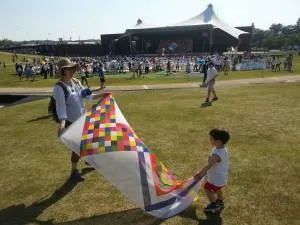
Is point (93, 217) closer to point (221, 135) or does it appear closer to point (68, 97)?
point (68, 97)

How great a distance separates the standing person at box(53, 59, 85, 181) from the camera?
652 cm

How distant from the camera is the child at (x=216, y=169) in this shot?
214 inches

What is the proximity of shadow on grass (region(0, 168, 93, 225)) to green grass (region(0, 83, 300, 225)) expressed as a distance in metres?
0.02

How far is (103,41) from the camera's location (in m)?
88.2

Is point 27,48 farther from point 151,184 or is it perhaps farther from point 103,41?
point 151,184

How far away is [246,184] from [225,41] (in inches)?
2870

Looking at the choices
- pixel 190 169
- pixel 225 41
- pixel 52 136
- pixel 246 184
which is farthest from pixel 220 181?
pixel 225 41

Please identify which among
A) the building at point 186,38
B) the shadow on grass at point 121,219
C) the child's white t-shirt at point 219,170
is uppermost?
the building at point 186,38

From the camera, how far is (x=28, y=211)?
20.3 ft

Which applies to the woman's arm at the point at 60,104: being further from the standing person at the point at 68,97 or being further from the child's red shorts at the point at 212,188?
the child's red shorts at the point at 212,188

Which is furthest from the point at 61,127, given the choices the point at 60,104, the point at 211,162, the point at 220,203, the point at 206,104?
the point at 206,104

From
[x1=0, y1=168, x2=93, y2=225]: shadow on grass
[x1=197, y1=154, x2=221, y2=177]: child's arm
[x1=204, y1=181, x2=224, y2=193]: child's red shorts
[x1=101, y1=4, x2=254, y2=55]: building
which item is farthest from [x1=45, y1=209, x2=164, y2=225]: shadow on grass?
[x1=101, y1=4, x2=254, y2=55]: building

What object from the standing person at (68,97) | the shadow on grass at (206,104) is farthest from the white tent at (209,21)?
the standing person at (68,97)

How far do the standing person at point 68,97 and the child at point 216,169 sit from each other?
8.29 feet
